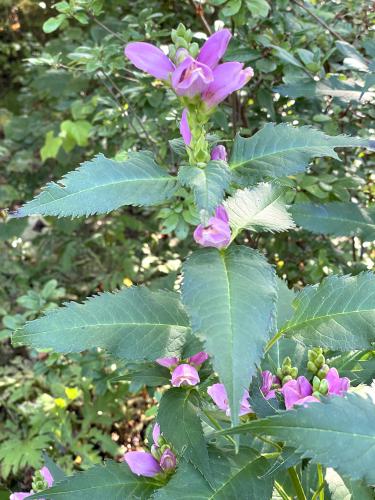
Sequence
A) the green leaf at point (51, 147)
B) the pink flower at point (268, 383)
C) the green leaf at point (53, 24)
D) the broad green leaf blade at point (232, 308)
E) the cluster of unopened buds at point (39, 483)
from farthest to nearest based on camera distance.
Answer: the green leaf at point (51, 147), the green leaf at point (53, 24), the cluster of unopened buds at point (39, 483), the pink flower at point (268, 383), the broad green leaf blade at point (232, 308)

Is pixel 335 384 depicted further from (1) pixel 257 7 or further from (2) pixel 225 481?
(1) pixel 257 7

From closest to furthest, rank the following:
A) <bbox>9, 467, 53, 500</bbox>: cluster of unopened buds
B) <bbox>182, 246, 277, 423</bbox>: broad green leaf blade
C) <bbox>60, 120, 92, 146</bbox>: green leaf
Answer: <bbox>182, 246, 277, 423</bbox>: broad green leaf blade, <bbox>9, 467, 53, 500</bbox>: cluster of unopened buds, <bbox>60, 120, 92, 146</bbox>: green leaf

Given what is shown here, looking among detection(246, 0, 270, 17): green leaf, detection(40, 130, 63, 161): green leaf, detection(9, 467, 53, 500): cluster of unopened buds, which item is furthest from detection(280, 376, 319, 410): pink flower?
detection(40, 130, 63, 161): green leaf

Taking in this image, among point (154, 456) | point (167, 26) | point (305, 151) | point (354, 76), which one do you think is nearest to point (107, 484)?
point (154, 456)

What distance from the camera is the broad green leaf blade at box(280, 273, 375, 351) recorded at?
0.74 m

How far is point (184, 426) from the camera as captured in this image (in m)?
0.73

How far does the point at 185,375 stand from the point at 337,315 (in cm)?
22

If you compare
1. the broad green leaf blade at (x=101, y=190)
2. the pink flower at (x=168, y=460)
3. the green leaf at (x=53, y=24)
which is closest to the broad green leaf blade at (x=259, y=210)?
the broad green leaf blade at (x=101, y=190)

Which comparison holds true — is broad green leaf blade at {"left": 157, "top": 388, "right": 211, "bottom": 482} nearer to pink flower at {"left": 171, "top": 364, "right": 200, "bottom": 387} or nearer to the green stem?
pink flower at {"left": 171, "top": 364, "right": 200, "bottom": 387}

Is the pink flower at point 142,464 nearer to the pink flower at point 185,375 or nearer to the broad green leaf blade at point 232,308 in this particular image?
the pink flower at point 185,375

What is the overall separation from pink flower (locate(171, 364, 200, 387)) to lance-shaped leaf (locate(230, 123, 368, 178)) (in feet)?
0.87

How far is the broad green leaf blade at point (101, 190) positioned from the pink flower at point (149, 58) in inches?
4.4

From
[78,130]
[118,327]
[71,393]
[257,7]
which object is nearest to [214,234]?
[118,327]

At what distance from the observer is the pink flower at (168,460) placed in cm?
83
